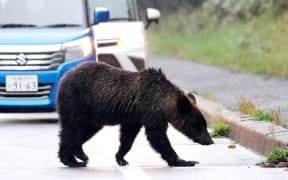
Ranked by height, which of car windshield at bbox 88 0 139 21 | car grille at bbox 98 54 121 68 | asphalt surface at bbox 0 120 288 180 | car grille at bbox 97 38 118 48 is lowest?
asphalt surface at bbox 0 120 288 180

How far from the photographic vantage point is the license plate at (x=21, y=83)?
15.1m

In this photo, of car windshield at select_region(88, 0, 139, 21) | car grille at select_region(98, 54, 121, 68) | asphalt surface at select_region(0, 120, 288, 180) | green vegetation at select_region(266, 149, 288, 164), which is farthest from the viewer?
car windshield at select_region(88, 0, 139, 21)

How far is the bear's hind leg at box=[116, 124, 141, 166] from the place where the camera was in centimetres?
1106

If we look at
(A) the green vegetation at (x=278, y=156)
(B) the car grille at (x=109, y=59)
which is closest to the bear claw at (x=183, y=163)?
(A) the green vegetation at (x=278, y=156)

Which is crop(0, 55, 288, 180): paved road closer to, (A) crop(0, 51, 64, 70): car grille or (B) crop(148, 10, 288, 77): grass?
(A) crop(0, 51, 64, 70): car grille

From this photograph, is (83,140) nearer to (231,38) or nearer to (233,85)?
(233,85)

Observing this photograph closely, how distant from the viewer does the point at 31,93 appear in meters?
15.1

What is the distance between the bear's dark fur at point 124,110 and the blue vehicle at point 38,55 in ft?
13.2

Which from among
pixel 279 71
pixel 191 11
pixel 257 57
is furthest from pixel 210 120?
pixel 191 11

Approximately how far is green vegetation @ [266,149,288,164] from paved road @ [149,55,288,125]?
2.61 meters

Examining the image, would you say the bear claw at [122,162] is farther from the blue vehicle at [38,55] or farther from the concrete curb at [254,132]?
the blue vehicle at [38,55]

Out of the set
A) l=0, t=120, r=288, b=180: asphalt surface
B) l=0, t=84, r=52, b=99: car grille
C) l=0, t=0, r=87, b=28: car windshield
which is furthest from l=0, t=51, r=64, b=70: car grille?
l=0, t=120, r=288, b=180: asphalt surface

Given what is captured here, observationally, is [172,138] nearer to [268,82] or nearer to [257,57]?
[268,82]

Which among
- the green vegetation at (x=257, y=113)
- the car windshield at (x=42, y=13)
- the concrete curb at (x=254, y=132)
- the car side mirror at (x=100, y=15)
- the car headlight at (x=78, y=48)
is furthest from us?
the car windshield at (x=42, y=13)
